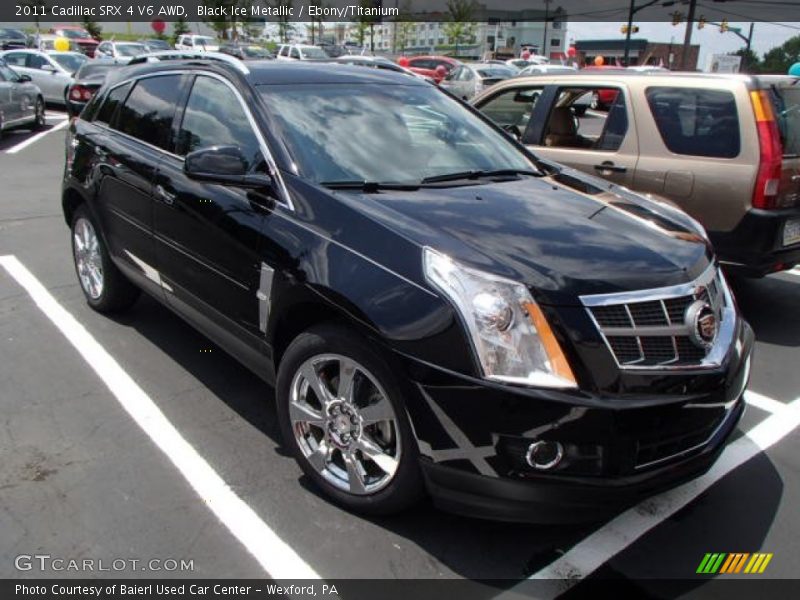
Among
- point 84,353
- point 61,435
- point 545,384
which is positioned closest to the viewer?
point 545,384

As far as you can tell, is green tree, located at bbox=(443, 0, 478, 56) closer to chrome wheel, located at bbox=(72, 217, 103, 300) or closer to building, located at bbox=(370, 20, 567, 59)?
building, located at bbox=(370, 20, 567, 59)

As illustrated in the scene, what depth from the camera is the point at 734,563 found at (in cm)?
271

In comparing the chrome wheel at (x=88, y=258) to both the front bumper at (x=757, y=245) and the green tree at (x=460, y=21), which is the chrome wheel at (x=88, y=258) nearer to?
the front bumper at (x=757, y=245)

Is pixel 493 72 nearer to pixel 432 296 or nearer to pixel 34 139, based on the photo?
pixel 34 139

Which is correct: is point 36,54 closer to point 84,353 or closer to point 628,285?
point 84,353

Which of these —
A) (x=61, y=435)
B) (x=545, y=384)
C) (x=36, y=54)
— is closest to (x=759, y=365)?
(x=545, y=384)

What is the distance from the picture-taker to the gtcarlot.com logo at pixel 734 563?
2678mm

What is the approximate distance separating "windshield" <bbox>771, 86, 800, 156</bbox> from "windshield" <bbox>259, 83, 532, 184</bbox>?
2.25m

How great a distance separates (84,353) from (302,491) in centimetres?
216

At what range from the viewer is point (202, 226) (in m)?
3.53

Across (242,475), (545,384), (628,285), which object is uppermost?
(628,285)

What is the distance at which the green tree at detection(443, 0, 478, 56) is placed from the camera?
66875 millimetres

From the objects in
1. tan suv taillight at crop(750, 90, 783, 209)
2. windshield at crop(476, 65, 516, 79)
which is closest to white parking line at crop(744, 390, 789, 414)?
tan suv taillight at crop(750, 90, 783, 209)

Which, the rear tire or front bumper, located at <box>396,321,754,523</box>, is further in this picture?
the rear tire
